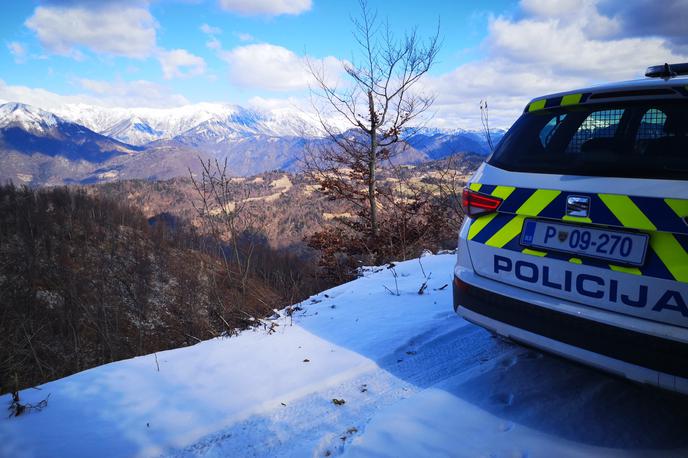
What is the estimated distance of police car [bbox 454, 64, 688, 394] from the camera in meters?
1.54

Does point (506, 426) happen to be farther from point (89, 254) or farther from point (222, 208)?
point (89, 254)

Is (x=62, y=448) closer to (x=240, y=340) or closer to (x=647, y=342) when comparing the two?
(x=240, y=340)

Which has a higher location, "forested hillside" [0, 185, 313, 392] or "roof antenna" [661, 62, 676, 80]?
"roof antenna" [661, 62, 676, 80]

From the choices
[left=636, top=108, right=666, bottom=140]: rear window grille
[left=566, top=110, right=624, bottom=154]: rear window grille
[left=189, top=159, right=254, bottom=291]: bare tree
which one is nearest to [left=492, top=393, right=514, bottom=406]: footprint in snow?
[left=566, top=110, right=624, bottom=154]: rear window grille

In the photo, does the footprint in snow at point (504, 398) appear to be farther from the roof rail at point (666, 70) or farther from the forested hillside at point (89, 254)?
the forested hillside at point (89, 254)

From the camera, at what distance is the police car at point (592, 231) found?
1538mm

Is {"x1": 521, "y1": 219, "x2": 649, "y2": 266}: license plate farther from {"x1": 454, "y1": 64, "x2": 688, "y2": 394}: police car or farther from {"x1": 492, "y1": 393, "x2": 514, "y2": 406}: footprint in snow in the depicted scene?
{"x1": 492, "y1": 393, "x2": 514, "y2": 406}: footprint in snow

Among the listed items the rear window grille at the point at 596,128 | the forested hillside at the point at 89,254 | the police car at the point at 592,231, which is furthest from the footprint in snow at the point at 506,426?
the forested hillside at the point at 89,254

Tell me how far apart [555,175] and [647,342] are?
813 mm

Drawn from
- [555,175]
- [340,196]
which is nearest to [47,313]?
[340,196]

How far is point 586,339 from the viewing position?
173 centimetres

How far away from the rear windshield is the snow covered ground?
917 millimetres

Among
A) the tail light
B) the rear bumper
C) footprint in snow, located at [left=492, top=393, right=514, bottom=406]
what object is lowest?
footprint in snow, located at [left=492, top=393, right=514, bottom=406]

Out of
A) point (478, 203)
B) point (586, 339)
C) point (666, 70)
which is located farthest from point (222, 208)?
point (666, 70)
